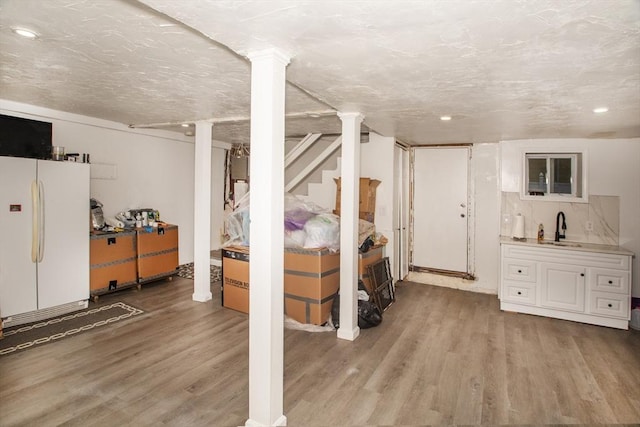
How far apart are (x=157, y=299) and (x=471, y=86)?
427 cm

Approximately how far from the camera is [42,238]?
12.3 feet

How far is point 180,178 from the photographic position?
6.22m

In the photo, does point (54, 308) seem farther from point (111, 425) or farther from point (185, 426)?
point (185, 426)

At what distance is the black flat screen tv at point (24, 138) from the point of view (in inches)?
140

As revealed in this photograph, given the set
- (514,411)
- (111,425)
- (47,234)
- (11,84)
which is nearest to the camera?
(111,425)

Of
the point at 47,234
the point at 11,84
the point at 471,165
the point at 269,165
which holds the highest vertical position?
the point at 11,84

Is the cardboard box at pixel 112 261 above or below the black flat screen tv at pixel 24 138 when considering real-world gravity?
below

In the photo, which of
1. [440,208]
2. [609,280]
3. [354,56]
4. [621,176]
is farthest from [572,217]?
[354,56]

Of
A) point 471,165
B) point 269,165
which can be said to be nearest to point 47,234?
point 269,165

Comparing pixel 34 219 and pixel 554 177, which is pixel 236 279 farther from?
pixel 554 177

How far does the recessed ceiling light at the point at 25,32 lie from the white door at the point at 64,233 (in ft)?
7.32

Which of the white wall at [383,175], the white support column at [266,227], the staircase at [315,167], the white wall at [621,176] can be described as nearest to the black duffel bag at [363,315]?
the white wall at [383,175]

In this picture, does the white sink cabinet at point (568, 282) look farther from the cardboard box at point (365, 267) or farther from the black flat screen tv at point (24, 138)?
the black flat screen tv at point (24, 138)

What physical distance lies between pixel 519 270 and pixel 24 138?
5.84 metres
